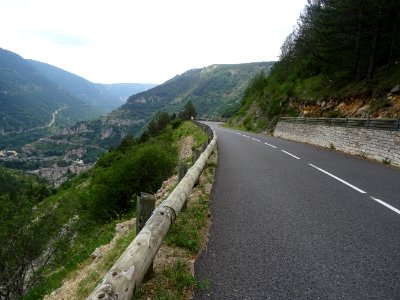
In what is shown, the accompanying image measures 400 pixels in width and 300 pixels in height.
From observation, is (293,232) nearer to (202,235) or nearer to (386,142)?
(202,235)

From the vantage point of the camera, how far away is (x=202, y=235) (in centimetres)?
573

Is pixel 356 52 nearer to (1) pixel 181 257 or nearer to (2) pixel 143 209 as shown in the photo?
(1) pixel 181 257

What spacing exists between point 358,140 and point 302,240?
15057 millimetres

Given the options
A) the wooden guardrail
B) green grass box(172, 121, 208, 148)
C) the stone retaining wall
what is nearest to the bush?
green grass box(172, 121, 208, 148)

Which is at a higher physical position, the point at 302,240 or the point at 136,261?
the point at 136,261

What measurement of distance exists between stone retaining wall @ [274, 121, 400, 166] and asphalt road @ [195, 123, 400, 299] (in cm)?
608

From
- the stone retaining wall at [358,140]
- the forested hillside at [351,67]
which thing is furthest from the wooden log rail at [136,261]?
the forested hillside at [351,67]

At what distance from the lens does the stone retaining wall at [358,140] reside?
50.5ft

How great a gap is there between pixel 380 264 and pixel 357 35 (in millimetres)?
29759

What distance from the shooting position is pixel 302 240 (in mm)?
5367

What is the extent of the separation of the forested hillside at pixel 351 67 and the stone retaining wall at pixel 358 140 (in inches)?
120

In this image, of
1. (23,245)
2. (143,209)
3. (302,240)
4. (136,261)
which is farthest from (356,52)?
(136,261)

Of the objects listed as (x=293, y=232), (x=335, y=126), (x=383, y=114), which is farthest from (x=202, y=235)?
(x=383, y=114)

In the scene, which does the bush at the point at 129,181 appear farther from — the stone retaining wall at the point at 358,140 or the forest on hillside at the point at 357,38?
A: the forest on hillside at the point at 357,38
